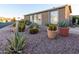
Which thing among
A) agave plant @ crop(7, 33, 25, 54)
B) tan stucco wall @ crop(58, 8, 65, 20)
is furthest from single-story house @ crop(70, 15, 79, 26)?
agave plant @ crop(7, 33, 25, 54)

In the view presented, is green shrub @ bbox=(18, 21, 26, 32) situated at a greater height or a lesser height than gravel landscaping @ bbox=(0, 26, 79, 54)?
greater

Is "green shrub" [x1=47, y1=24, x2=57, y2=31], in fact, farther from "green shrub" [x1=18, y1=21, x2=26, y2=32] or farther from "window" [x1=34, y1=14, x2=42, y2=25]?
"green shrub" [x1=18, y1=21, x2=26, y2=32]

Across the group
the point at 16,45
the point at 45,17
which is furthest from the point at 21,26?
the point at 45,17

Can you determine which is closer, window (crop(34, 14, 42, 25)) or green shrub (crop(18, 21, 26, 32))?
green shrub (crop(18, 21, 26, 32))

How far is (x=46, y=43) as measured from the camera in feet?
22.4

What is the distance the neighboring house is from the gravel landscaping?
1.34ft

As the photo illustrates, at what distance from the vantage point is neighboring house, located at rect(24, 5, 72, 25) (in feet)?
21.3

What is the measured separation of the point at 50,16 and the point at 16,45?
162cm

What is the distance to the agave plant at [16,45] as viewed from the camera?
20.8 ft

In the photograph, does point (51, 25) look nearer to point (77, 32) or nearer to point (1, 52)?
point (77, 32)

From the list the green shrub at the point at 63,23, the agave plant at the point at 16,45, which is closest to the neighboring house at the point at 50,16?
the green shrub at the point at 63,23

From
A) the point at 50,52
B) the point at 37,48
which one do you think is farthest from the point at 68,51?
the point at 37,48

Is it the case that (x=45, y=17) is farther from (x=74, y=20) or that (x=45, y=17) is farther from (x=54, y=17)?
(x=74, y=20)
